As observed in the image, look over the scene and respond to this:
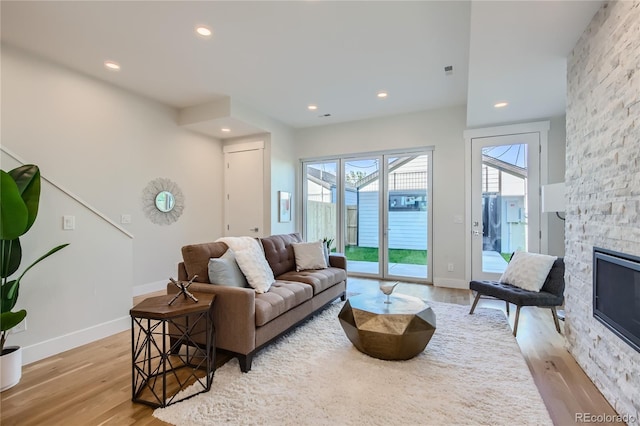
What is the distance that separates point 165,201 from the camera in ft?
15.9

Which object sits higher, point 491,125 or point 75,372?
point 491,125

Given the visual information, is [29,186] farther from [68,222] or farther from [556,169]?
[556,169]

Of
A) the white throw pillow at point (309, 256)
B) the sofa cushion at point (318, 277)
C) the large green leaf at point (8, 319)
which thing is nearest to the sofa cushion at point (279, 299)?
the sofa cushion at point (318, 277)

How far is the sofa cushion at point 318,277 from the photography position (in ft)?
10.7

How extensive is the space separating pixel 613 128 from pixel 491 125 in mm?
3002

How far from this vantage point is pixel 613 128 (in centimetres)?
194

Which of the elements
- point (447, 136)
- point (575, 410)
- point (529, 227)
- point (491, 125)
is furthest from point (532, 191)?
point (575, 410)

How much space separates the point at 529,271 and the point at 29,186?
461 cm

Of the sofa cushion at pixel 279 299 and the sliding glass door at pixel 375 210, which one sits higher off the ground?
the sliding glass door at pixel 375 210

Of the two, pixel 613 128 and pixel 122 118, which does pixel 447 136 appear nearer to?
pixel 613 128

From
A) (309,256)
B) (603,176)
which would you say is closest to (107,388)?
(309,256)

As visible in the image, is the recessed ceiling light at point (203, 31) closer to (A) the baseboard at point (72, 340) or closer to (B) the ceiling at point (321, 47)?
(B) the ceiling at point (321, 47)

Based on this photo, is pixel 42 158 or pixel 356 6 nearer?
pixel 356 6

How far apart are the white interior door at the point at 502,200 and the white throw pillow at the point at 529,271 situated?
137 cm
